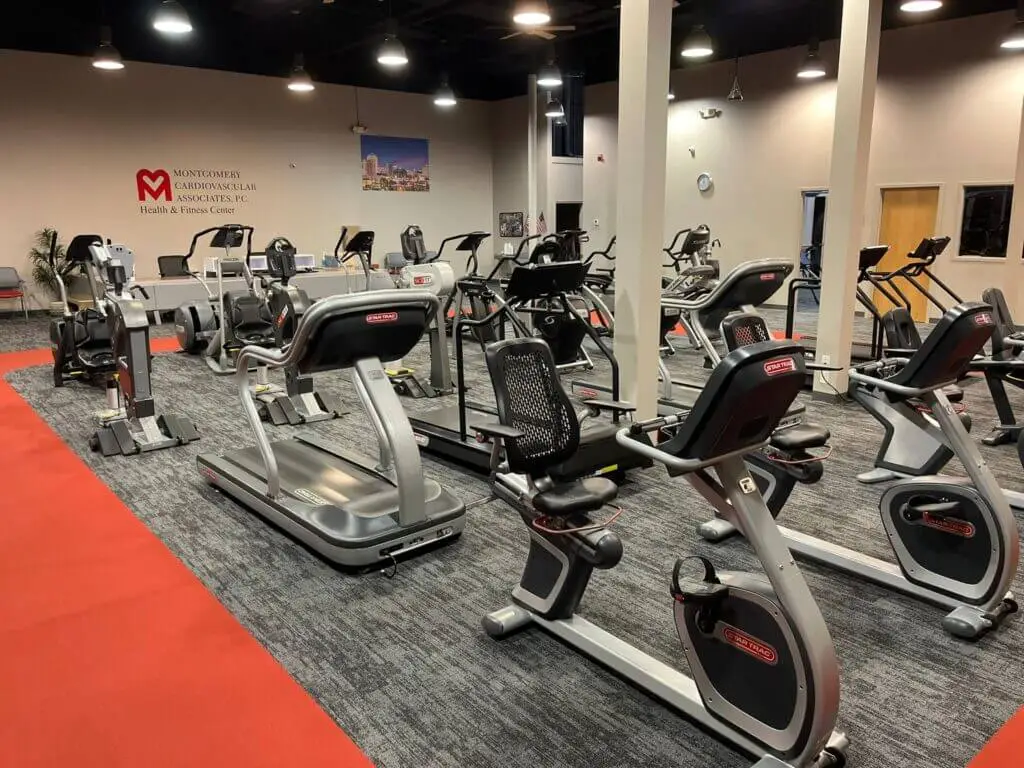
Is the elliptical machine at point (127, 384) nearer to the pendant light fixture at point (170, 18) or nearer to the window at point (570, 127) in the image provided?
the pendant light fixture at point (170, 18)

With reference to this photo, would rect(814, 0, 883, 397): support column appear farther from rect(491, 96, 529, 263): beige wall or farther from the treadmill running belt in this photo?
rect(491, 96, 529, 263): beige wall

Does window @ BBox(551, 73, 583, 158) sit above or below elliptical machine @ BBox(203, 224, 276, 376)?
above

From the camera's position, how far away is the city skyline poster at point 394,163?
15.2 m

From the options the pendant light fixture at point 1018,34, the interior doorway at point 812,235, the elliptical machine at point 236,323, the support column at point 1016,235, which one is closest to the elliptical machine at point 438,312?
the elliptical machine at point 236,323

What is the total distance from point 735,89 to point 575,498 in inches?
432

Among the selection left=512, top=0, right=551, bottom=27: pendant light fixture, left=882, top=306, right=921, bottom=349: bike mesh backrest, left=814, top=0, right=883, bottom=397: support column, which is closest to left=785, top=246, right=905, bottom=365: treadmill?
left=814, top=0, right=883, bottom=397: support column

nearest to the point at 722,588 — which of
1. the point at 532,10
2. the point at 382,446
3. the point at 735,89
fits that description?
the point at 382,446

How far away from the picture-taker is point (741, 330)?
4074mm

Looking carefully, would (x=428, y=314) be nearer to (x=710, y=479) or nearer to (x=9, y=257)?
(x=710, y=479)

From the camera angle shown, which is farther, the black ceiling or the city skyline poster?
the city skyline poster

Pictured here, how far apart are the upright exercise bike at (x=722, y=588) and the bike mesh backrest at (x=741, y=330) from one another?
5.03 ft

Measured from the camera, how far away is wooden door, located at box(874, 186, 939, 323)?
11.1 m

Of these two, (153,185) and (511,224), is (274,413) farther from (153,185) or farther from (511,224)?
(511,224)

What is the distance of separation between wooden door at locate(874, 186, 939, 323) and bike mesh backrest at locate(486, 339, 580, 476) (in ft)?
31.8
